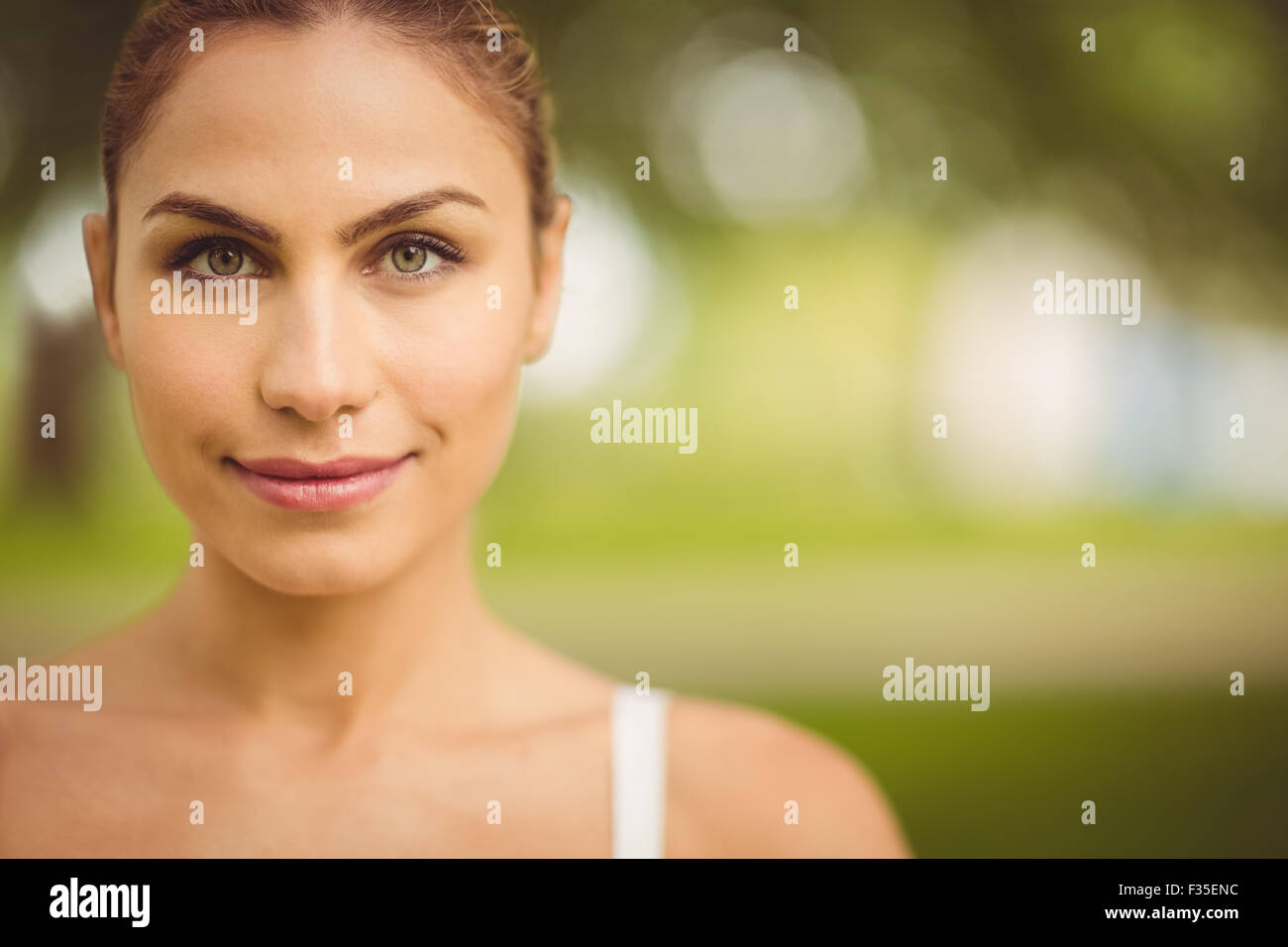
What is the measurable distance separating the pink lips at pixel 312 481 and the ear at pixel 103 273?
1.08ft

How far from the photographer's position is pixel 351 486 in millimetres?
2027

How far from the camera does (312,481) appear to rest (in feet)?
6.65

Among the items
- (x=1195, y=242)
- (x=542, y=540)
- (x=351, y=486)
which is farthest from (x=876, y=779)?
(x=1195, y=242)

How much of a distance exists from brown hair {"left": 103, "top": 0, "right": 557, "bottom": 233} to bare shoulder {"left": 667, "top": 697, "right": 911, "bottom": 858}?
1101 millimetres

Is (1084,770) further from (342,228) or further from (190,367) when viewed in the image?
Answer: (190,367)

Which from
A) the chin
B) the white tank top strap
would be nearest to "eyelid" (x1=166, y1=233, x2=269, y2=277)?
the chin

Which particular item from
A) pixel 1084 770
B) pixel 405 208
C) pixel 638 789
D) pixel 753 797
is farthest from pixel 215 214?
pixel 1084 770

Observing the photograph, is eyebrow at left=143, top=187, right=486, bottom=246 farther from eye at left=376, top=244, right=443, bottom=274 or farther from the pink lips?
the pink lips

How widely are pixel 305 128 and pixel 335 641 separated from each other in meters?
0.97

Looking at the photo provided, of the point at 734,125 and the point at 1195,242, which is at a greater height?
the point at 734,125

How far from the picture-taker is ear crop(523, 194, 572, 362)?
85.0 inches

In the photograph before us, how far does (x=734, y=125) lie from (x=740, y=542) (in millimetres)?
948
